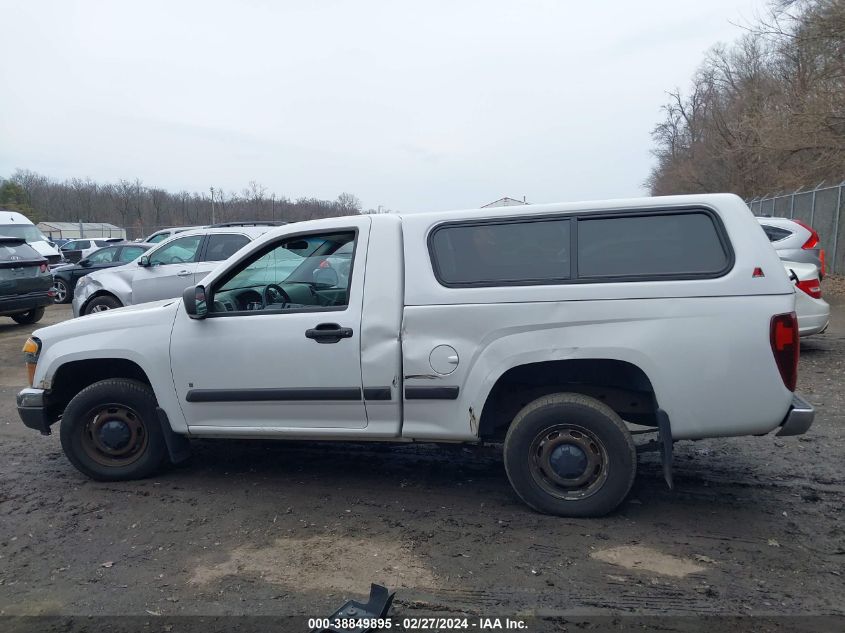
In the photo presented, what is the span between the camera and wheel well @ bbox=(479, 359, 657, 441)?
4.27 metres

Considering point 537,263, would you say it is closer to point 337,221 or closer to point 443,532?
point 337,221

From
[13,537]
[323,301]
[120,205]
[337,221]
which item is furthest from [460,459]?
[120,205]

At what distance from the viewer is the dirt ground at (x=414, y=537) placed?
3389mm

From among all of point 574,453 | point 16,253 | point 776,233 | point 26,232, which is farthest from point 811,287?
point 26,232

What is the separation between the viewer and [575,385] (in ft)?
14.3

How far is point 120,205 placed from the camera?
200ft

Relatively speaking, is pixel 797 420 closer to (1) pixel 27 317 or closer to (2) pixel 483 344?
(2) pixel 483 344

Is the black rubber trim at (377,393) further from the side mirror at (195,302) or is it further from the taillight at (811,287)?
the taillight at (811,287)

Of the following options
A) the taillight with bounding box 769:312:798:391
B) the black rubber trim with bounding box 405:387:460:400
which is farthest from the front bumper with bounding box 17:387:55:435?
the taillight with bounding box 769:312:798:391

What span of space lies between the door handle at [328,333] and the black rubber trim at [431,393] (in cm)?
53

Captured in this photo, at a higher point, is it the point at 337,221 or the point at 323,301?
the point at 337,221

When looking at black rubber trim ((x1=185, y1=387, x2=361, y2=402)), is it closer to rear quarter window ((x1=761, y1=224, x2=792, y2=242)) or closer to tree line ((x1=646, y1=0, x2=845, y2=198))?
rear quarter window ((x1=761, y1=224, x2=792, y2=242))

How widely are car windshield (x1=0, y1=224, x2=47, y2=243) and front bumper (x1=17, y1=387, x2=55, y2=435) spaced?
53.3 ft

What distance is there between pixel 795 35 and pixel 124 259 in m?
18.6
